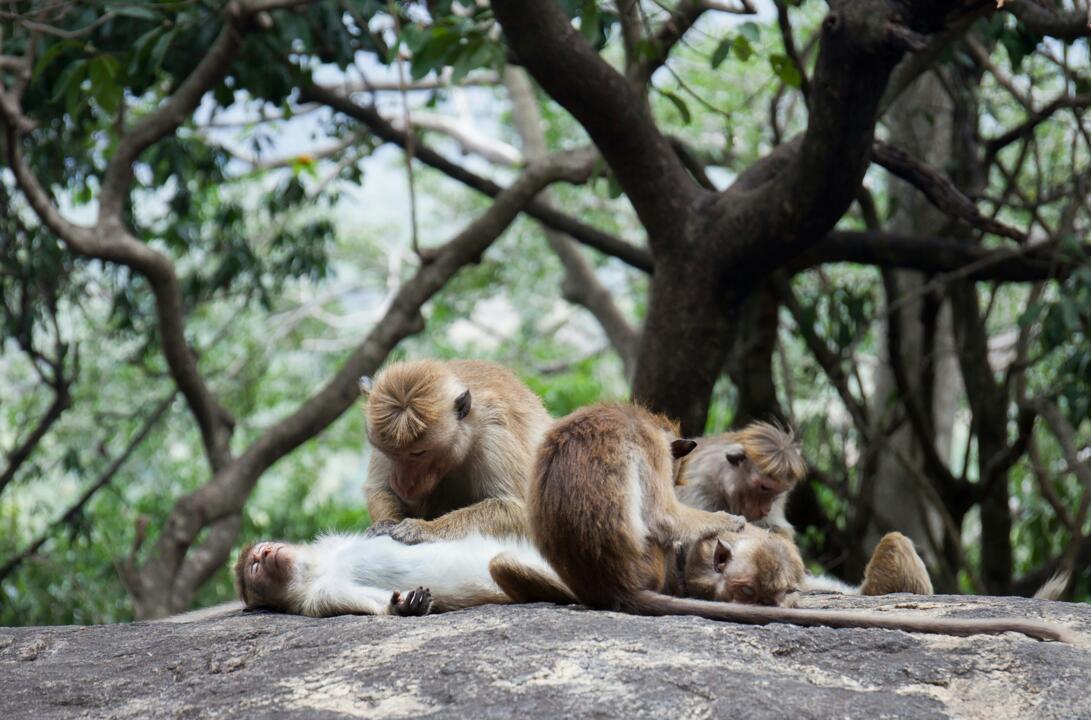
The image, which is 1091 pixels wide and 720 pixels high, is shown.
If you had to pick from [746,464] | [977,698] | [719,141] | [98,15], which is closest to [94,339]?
[98,15]

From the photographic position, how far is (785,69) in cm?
620

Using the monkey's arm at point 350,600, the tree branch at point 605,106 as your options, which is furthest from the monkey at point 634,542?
the tree branch at point 605,106

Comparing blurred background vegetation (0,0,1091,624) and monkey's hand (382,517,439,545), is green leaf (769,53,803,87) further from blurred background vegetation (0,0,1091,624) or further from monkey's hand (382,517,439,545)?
monkey's hand (382,517,439,545)

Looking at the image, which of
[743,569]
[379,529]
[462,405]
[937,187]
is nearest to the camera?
[743,569]

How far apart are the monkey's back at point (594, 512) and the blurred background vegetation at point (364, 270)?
268 cm

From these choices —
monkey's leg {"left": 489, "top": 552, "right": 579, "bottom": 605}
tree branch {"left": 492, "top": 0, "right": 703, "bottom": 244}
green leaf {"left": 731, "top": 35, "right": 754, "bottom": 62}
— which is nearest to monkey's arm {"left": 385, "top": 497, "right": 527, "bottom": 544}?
monkey's leg {"left": 489, "top": 552, "right": 579, "bottom": 605}

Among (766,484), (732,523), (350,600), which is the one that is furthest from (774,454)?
(350,600)

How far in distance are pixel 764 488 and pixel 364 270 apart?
48.7 feet

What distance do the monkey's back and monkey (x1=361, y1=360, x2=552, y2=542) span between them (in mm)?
810

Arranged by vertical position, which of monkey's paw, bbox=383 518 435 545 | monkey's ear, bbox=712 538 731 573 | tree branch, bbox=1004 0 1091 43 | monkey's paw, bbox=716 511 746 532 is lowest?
monkey's ear, bbox=712 538 731 573

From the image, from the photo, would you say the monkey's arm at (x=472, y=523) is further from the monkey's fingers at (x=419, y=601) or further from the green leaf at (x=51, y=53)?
the green leaf at (x=51, y=53)

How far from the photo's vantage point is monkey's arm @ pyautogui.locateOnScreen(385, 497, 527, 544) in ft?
14.7

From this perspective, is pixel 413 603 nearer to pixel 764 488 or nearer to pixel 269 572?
pixel 269 572

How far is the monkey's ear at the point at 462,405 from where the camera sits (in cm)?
485
